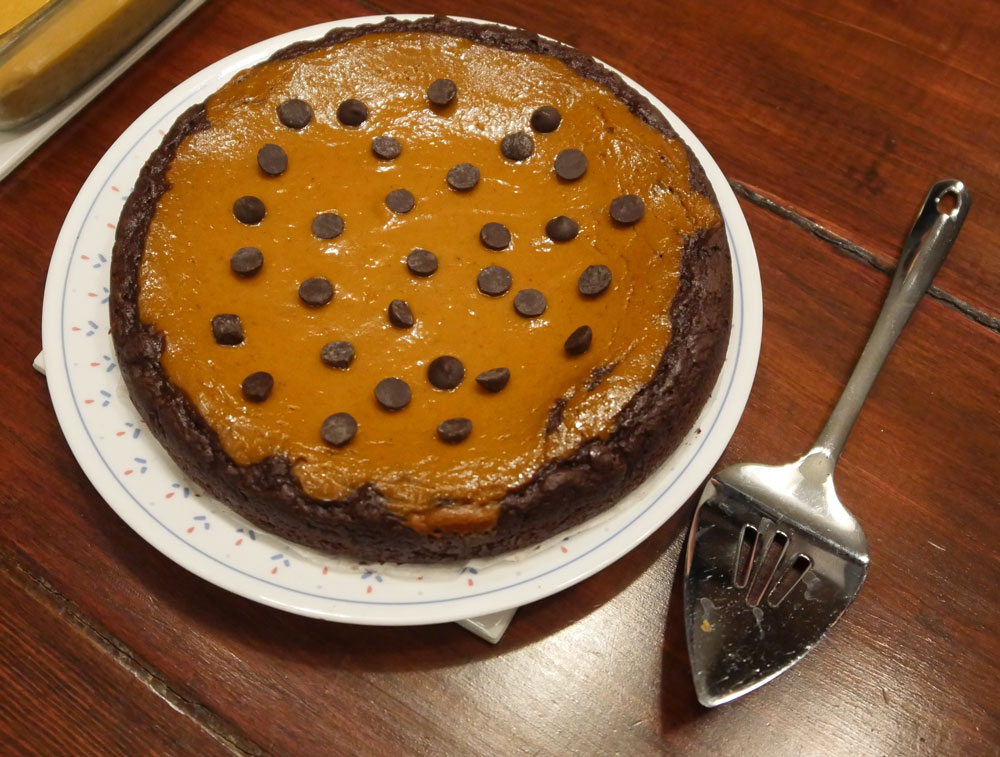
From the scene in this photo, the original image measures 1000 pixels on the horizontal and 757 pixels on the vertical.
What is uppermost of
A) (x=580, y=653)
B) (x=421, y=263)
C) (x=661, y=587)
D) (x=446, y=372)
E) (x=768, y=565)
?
(x=421, y=263)

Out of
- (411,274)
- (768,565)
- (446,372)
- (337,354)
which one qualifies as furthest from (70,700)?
(768,565)

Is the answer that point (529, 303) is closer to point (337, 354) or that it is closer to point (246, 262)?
point (337, 354)

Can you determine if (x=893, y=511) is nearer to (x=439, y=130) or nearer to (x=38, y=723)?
(x=439, y=130)

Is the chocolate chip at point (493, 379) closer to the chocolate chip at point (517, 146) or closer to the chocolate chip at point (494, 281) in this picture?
the chocolate chip at point (494, 281)

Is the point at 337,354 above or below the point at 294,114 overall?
below

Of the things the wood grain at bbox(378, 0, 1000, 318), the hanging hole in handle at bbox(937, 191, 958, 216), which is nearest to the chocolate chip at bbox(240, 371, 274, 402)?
the wood grain at bbox(378, 0, 1000, 318)

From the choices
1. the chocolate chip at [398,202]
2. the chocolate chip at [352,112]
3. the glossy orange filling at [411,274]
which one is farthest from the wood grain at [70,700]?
the chocolate chip at [352,112]

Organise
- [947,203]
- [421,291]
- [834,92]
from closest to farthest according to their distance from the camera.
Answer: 1. [421,291]
2. [947,203]
3. [834,92]
